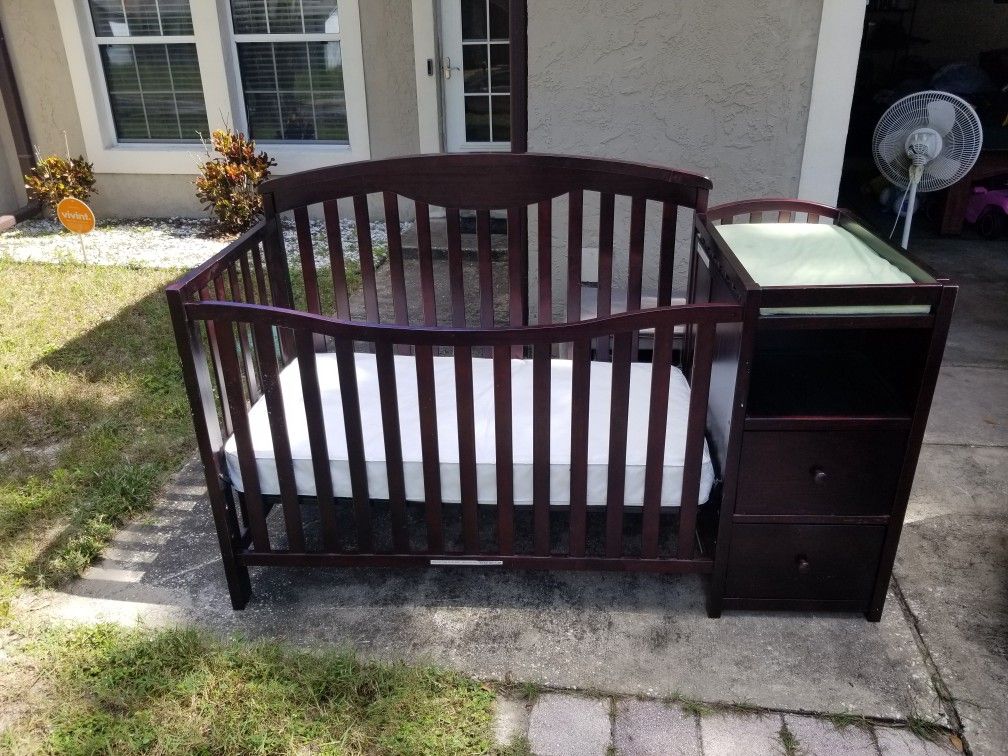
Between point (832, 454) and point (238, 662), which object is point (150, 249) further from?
point (832, 454)

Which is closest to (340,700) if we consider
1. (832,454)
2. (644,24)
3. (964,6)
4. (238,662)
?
(238,662)

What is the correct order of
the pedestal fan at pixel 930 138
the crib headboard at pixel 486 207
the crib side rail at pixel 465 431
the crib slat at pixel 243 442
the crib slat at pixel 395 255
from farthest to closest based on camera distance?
1. the pedestal fan at pixel 930 138
2. the crib slat at pixel 395 255
3. the crib headboard at pixel 486 207
4. the crib slat at pixel 243 442
5. the crib side rail at pixel 465 431

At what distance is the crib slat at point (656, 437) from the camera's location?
6.17 ft

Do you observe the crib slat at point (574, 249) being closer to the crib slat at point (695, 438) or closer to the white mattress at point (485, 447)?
the white mattress at point (485, 447)

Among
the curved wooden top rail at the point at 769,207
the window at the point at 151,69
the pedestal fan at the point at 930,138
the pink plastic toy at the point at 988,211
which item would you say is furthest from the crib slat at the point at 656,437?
the window at the point at 151,69

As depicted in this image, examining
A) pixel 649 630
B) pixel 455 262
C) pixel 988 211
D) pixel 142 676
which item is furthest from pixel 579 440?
pixel 988 211

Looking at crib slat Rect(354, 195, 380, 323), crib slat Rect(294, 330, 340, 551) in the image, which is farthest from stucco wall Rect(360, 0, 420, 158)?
crib slat Rect(294, 330, 340, 551)

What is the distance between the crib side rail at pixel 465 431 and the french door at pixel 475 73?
13.9ft

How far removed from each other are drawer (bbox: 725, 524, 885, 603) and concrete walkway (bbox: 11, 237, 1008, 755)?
3.7 inches

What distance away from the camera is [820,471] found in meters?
1.95

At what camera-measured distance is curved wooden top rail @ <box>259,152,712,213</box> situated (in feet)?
8.38

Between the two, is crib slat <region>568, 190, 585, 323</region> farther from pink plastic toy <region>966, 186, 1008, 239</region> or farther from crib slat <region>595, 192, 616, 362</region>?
pink plastic toy <region>966, 186, 1008, 239</region>

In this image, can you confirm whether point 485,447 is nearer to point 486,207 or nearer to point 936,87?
point 486,207

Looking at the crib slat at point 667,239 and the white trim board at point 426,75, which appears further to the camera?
the white trim board at point 426,75
